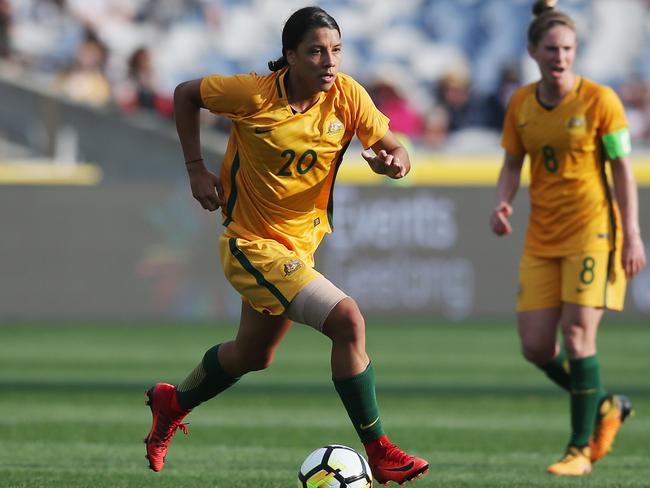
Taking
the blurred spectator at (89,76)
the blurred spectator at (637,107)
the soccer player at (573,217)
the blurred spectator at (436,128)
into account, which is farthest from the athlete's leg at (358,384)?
the blurred spectator at (637,107)

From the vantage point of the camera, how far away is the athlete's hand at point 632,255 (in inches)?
281

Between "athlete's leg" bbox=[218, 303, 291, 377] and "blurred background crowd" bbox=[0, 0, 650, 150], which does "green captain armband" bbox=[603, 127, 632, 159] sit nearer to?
"athlete's leg" bbox=[218, 303, 291, 377]

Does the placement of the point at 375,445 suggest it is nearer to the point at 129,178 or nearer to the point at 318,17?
the point at 318,17

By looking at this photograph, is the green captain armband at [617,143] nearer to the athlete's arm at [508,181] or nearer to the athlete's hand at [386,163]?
the athlete's arm at [508,181]

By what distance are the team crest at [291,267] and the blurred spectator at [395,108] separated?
43.0ft

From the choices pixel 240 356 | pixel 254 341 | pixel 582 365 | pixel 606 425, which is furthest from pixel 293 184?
pixel 606 425

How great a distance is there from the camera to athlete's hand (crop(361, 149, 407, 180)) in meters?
5.73

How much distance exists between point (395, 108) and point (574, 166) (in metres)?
12.0

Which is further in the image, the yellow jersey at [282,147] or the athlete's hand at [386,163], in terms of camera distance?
the yellow jersey at [282,147]

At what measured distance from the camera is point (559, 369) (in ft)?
25.5

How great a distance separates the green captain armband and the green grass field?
1.65 m

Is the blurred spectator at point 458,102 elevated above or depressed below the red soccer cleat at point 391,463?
above

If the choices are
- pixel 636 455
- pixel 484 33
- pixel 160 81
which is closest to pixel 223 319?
pixel 160 81

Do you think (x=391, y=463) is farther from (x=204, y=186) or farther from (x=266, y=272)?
(x=204, y=186)
